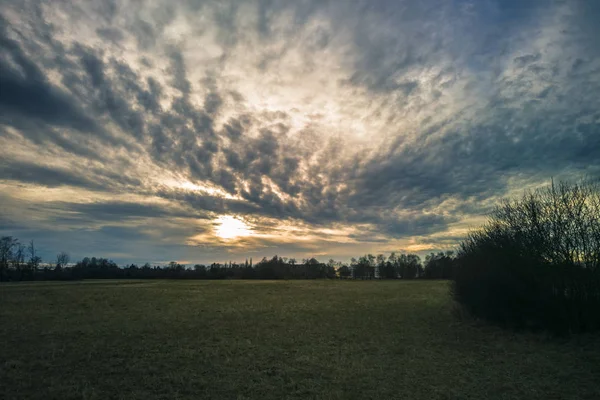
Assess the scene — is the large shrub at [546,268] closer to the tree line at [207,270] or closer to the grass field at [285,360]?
the grass field at [285,360]

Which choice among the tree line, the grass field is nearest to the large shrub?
the grass field

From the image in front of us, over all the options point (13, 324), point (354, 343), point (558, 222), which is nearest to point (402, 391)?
point (354, 343)

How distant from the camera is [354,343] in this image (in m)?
19.2

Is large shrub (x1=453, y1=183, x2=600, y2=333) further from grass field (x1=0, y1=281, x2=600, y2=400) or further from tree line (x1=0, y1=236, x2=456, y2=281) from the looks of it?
tree line (x1=0, y1=236, x2=456, y2=281)

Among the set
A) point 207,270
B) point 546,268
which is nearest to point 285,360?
point 546,268

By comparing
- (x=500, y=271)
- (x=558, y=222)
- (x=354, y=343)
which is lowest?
(x=354, y=343)

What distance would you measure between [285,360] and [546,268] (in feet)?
52.6

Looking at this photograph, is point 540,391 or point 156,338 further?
point 156,338

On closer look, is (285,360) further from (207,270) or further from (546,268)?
(207,270)

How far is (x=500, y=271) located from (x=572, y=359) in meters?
7.32

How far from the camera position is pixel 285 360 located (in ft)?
51.3

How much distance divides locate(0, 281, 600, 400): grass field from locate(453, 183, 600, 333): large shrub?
4.54ft

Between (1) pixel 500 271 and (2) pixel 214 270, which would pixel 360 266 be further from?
(1) pixel 500 271

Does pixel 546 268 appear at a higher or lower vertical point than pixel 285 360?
higher
